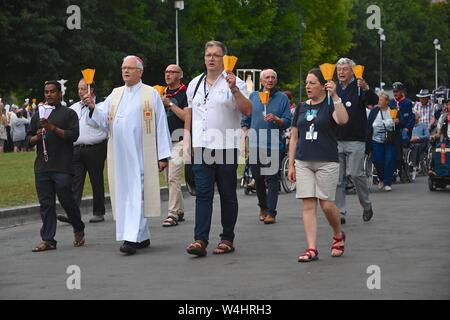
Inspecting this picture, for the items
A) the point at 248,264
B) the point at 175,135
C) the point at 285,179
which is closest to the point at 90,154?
the point at 175,135

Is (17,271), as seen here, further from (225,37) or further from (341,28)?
(341,28)

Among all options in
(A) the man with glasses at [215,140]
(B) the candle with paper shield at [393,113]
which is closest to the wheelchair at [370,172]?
(B) the candle with paper shield at [393,113]

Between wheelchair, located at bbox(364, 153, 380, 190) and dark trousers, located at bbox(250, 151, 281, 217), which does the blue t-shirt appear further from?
wheelchair, located at bbox(364, 153, 380, 190)

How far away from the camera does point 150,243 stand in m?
12.3

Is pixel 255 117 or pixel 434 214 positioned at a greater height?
pixel 255 117

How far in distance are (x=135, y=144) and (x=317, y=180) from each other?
7.10 feet

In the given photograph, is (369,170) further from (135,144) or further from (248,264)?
(248,264)

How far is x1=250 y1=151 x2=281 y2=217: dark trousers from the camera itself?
14.4m

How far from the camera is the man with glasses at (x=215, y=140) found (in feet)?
36.3

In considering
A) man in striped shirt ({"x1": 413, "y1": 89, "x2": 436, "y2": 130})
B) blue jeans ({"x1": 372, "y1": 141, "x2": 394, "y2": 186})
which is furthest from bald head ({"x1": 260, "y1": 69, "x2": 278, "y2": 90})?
man in striped shirt ({"x1": 413, "y1": 89, "x2": 436, "y2": 130})

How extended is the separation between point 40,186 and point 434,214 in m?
5.70

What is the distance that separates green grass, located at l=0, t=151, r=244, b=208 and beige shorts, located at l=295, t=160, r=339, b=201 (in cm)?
659

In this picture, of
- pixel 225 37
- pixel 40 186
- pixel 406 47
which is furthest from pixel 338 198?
pixel 406 47

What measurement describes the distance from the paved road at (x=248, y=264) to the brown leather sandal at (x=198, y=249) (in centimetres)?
8
